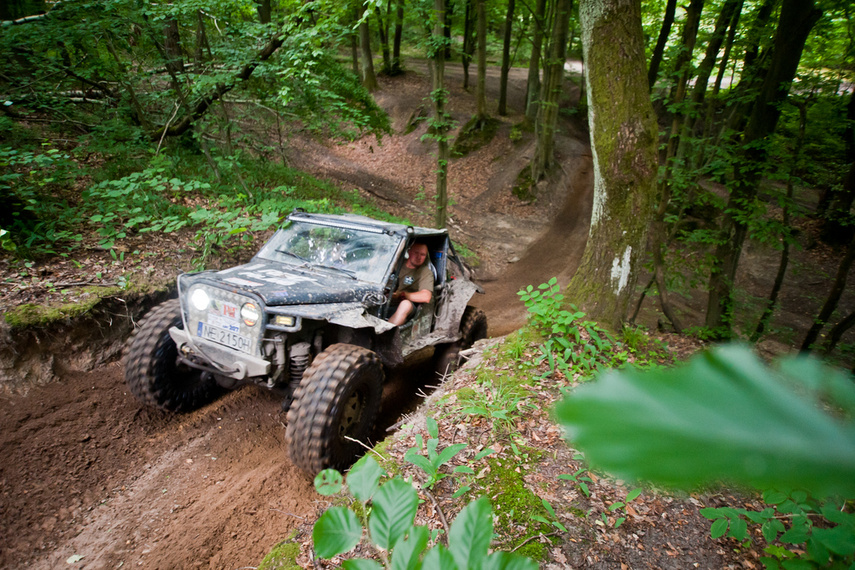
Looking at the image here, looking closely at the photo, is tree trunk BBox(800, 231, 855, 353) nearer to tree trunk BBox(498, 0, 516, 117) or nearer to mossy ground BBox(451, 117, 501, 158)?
mossy ground BBox(451, 117, 501, 158)

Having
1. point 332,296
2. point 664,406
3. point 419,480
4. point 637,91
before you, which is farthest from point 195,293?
point 637,91

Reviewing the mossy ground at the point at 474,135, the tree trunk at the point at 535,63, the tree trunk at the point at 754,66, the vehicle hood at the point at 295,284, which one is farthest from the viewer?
the mossy ground at the point at 474,135

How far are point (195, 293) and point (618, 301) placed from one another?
155 inches

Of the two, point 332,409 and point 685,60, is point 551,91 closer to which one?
point 685,60

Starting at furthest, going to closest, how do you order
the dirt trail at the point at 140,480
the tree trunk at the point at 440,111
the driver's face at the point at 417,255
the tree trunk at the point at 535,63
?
1. the tree trunk at the point at 535,63
2. the tree trunk at the point at 440,111
3. the driver's face at the point at 417,255
4. the dirt trail at the point at 140,480

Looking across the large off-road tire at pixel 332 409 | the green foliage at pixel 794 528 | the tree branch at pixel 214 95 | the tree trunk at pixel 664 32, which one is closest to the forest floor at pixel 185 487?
the green foliage at pixel 794 528

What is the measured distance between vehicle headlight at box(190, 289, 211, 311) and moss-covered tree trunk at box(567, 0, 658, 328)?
3579mm

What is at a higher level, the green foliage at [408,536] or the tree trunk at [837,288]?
the green foliage at [408,536]

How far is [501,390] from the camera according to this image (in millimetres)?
3475

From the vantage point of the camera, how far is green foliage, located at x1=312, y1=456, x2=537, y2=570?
620 millimetres

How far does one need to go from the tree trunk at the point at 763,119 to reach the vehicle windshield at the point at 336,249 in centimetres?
482

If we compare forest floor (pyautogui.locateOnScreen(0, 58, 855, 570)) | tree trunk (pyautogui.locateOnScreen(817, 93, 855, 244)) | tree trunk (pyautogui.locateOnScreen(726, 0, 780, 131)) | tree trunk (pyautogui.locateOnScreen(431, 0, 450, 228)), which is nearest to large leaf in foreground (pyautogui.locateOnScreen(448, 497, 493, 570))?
forest floor (pyautogui.locateOnScreen(0, 58, 855, 570))

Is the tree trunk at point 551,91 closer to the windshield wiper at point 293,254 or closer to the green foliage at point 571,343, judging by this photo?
the green foliage at point 571,343

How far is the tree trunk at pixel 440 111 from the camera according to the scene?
8531 mm
